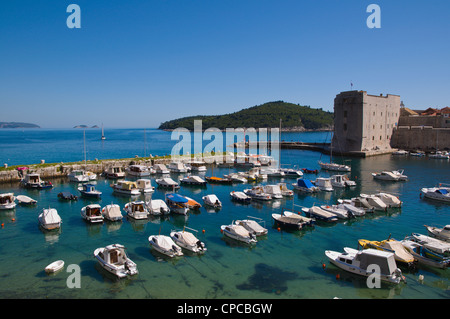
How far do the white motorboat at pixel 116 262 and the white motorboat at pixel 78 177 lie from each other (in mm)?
27003

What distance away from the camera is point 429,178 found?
44438 mm

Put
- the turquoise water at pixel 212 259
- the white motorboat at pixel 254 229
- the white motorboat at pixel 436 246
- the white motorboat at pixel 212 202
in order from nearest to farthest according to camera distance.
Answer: the turquoise water at pixel 212 259, the white motorboat at pixel 436 246, the white motorboat at pixel 254 229, the white motorboat at pixel 212 202

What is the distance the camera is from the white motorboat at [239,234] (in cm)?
2036

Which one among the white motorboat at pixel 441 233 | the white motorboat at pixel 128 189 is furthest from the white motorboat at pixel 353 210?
the white motorboat at pixel 128 189

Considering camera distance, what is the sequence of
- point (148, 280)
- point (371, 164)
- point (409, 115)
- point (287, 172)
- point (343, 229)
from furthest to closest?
point (409, 115) < point (371, 164) < point (287, 172) < point (343, 229) < point (148, 280)

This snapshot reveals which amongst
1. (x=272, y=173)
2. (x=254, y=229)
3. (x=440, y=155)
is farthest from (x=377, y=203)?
(x=440, y=155)

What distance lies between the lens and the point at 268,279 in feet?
51.9

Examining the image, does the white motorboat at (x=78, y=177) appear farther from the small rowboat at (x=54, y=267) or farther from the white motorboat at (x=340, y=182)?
the white motorboat at (x=340, y=182)

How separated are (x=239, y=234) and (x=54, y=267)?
1091 centimetres

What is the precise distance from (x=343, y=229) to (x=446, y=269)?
7225mm

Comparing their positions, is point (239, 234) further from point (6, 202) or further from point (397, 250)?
point (6, 202)

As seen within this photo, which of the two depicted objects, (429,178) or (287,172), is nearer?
(429,178)
